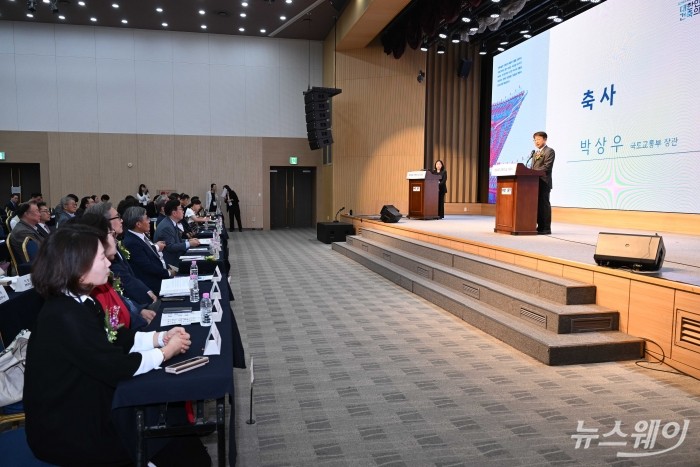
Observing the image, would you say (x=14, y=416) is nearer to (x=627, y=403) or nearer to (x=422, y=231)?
(x=627, y=403)

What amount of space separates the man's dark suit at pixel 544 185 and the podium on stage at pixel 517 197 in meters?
0.13

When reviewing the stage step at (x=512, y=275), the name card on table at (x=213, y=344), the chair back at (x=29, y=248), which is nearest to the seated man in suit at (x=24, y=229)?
the chair back at (x=29, y=248)

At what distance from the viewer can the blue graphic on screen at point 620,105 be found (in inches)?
280

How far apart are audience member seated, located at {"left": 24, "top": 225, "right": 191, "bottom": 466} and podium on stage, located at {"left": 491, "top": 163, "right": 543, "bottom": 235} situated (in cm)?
614

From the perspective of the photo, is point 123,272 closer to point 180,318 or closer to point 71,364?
point 180,318

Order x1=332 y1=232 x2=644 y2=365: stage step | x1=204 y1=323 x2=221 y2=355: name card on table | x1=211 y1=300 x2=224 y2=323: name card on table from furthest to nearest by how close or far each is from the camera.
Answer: x1=332 y1=232 x2=644 y2=365: stage step
x1=211 y1=300 x2=224 y2=323: name card on table
x1=204 y1=323 x2=221 y2=355: name card on table

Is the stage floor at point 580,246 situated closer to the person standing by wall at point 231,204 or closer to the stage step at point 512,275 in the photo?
the stage step at point 512,275

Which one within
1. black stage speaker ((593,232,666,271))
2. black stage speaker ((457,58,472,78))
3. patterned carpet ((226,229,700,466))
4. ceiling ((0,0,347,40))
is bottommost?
patterned carpet ((226,229,700,466))

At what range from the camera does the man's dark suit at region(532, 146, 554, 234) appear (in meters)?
7.21

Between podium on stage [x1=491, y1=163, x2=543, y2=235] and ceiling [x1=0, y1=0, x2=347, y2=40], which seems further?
ceiling [x1=0, y1=0, x2=347, y2=40]

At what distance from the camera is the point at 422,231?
333 inches

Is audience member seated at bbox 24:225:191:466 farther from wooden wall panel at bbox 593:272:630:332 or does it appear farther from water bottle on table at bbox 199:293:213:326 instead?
wooden wall panel at bbox 593:272:630:332

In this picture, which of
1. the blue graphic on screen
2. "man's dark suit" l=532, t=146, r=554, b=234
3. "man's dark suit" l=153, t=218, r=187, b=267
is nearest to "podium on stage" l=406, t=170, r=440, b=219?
the blue graphic on screen

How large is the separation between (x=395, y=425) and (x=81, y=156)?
14.2 m
